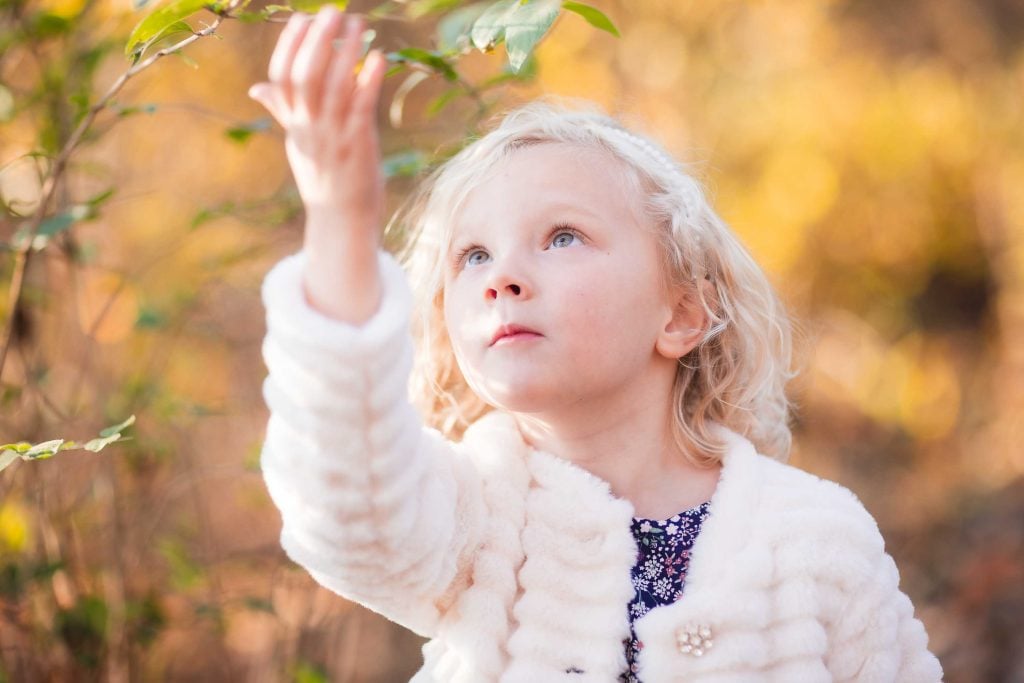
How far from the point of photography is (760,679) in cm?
108

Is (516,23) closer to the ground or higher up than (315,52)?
higher up

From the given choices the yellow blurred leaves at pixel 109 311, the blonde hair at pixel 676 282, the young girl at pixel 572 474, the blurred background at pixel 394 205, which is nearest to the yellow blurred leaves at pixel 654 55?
the blurred background at pixel 394 205

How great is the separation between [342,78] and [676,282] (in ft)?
2.08

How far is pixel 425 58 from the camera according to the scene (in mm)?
1133

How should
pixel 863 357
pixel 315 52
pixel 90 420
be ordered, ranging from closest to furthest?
pixel 315 52 < pixel 90 420 < pixel 863 357

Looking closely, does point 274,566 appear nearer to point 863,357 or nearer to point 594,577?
point 594,577

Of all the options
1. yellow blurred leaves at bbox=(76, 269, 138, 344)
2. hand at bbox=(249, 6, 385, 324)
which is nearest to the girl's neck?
hand at bbox=(249, 6, 385, 324)

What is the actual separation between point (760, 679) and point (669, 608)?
13 cm

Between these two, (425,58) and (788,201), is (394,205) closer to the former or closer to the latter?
(425,58)

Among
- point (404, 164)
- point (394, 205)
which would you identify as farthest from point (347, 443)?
point (394, 205)

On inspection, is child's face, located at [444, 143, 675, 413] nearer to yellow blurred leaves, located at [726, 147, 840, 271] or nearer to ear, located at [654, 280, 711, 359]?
ear, located at [654, 280, 711, 359]

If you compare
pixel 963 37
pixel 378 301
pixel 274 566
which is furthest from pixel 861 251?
pixel 378 301

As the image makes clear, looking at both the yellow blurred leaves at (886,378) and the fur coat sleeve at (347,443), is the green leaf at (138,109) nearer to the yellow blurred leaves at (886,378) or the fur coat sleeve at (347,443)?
the fur coat sleeve at (347,443)

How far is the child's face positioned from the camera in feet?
3.55
